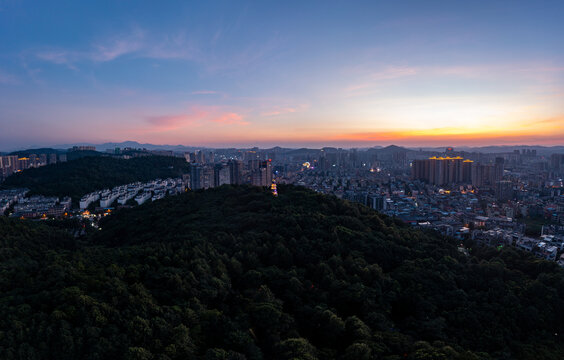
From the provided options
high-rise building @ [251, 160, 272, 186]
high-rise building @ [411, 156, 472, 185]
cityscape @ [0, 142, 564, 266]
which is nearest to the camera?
cityscape @ [0, 142, 564, 266]

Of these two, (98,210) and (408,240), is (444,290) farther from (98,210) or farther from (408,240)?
(98,210)

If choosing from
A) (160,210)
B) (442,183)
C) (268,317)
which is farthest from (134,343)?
(442,183)

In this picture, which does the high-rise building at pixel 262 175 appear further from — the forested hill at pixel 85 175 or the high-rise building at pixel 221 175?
the forested hill at pixel 85 175

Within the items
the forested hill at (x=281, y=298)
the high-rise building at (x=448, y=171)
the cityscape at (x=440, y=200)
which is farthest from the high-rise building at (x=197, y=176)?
the high-rise building at (x=448, y=171)

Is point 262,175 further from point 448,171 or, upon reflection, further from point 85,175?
point 448,171

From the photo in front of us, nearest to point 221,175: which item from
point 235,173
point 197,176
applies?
point 235,173

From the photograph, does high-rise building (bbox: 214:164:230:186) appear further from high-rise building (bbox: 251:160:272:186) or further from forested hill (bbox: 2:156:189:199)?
forested hill (bbox: 2:156:189:199)

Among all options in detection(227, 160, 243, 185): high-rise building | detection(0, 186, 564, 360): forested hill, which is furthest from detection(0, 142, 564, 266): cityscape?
detection(0, 186, 564, 360): forested hill
